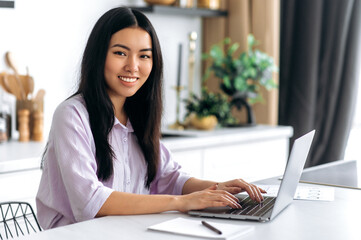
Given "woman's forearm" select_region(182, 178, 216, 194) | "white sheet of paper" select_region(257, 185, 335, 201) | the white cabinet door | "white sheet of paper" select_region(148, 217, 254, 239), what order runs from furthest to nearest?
1. the white cabinet door
2. "woman's forearm" select_region(182, 178, 216, 194)
3. "white sheet of paper" select_region(257, 185, 335, 201)
4. "white sheet of paper" select_region(148, 217, 254, 239)

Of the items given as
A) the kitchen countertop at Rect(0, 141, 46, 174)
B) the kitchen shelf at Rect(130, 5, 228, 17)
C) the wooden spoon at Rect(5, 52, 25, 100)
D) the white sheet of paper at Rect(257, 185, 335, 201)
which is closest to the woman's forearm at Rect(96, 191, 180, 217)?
the white sheet of paper at Rect(257, 185, 335, 201)

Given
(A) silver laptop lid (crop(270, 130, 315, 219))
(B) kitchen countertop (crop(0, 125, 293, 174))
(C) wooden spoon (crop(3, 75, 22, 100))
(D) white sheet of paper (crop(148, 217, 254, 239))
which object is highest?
(C) wooden spoon (crop(3, 75, 22, 100))

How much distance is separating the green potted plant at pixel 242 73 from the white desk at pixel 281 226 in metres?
1.98

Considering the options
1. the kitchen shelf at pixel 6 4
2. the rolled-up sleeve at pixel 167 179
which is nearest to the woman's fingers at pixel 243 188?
the rolled-up sleeve at pixel 167 179

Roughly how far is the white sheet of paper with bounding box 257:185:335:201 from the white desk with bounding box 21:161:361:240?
0.22 feet


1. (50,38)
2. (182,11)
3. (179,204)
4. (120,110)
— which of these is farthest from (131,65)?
(182,11)

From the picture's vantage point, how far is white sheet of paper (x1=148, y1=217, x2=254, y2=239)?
1.28 meters

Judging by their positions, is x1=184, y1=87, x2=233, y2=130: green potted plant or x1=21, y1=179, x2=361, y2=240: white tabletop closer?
x1=21, y1=179, x2=361, y2=240: white tabletop

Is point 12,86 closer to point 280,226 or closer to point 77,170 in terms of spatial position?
point 77,170

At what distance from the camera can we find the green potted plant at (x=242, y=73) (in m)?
3.56

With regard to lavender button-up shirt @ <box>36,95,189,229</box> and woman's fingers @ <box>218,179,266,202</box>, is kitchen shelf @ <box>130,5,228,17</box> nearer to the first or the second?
lavender button-up shirt @ <box>36,95,189,229</box>

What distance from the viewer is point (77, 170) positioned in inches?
61.7

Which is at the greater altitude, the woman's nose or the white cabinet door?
the woman's nose

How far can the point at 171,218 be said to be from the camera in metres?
1.47
